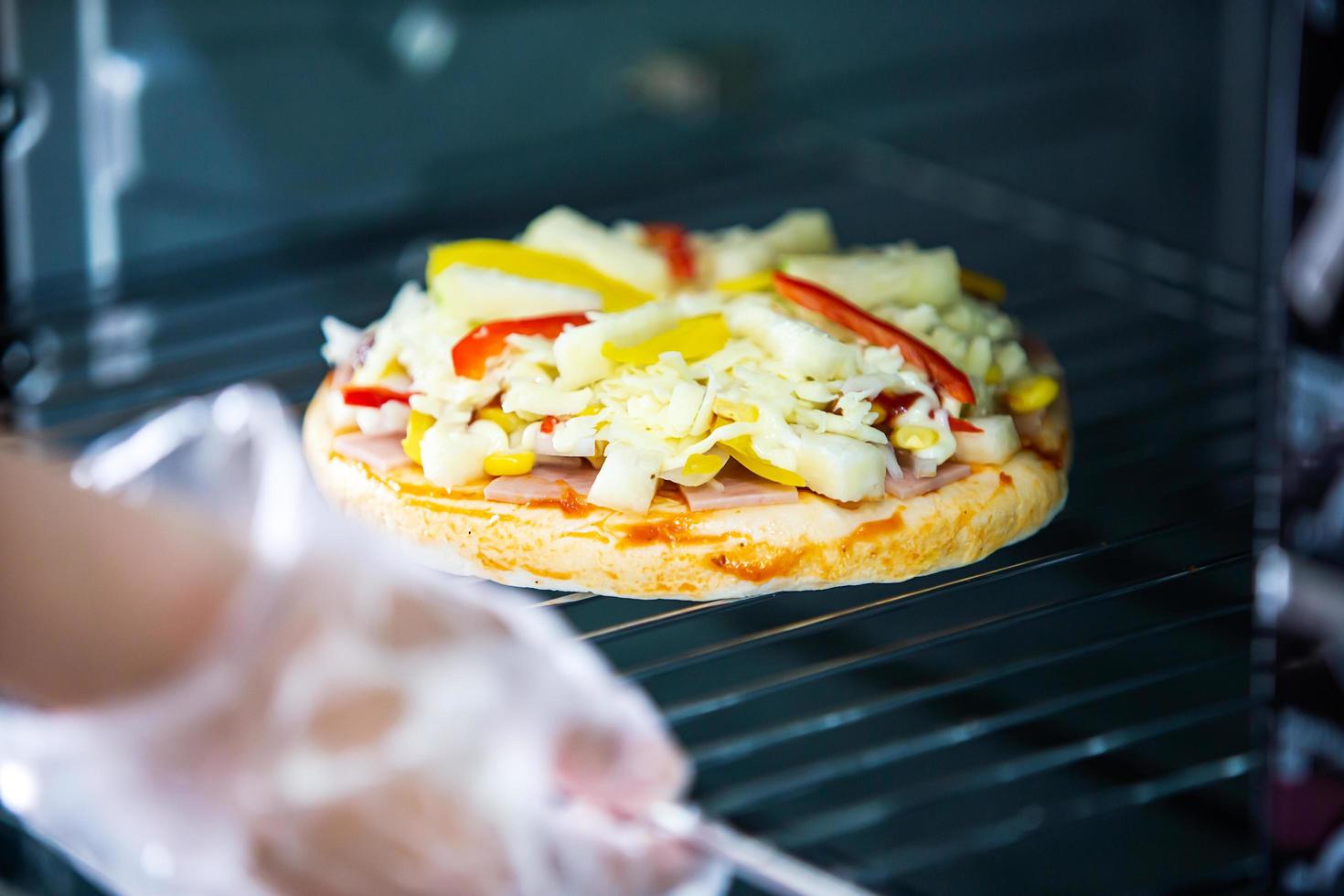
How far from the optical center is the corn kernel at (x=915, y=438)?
954 mm

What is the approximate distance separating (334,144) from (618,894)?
1066 millimetres

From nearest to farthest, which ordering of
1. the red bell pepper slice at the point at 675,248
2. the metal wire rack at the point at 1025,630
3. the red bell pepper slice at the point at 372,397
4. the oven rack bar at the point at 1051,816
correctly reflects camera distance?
the red bell pepper slice at the point at 372,397 < the red bell pepper slice at the point at 675,248 < the oven rack bar at the point at 1051,816 < the metal wire rack at the point at 1025,630

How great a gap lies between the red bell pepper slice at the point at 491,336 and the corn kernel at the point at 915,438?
250 mm

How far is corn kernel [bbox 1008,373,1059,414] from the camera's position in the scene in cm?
106

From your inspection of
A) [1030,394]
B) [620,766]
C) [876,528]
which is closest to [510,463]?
[876,528]

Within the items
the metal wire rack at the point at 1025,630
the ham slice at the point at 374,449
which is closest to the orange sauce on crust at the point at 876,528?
the ham slice at the point at 374,449

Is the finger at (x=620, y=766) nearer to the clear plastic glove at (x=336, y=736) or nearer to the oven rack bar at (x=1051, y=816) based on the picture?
the clear plastic glove at (x=336, y=736)

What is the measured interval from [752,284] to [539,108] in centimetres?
97

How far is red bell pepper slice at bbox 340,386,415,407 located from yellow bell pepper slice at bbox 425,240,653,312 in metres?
0.12

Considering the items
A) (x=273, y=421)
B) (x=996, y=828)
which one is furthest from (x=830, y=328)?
(x=273, y=421)

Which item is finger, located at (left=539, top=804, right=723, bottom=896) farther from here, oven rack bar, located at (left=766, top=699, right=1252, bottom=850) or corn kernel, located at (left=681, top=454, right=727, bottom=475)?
corn kernel, located at (left=681, top=454, right=727, bottom=475)

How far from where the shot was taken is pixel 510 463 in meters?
0.96

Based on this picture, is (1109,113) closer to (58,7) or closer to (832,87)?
(832,87)

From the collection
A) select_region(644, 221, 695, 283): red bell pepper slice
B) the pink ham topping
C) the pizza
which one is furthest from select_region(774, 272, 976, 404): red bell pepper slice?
the pink ham topping
